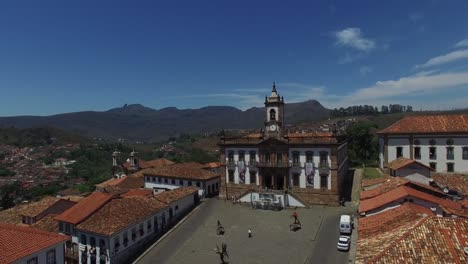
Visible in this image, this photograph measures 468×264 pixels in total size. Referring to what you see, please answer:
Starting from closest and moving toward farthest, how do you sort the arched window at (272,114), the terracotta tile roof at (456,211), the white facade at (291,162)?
the terracotta tile roof at (456,211)
the white facade at (291,162)
the arched window at (272,114)

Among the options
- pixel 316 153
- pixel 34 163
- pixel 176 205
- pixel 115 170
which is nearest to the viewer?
pixel 176 205

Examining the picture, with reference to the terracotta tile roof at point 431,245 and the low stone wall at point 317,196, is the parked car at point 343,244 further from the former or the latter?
the low stone wall at point 317,196

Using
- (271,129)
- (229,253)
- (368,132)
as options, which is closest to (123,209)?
(229,253)

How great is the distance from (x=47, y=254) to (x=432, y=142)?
4807cm

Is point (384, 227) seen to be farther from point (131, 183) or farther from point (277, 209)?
point (131, 183)

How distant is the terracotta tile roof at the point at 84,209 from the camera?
28.9 m

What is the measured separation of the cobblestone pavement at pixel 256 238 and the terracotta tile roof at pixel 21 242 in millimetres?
8683

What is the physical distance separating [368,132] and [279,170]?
3353cm

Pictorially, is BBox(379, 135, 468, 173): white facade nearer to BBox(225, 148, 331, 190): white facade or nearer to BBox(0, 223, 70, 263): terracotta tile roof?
BBox(225, 148, 331, 190): white facade

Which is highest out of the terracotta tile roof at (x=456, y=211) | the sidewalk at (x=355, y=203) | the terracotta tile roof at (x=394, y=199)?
the terracotta tile roof at (x=394, y=199)

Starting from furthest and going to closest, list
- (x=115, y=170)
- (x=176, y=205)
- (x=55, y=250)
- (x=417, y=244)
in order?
(x=115, y=170) < (x=176, y=205) < (x=55, y=250) < (x=417, y=244)

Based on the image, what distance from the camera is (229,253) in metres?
26.6

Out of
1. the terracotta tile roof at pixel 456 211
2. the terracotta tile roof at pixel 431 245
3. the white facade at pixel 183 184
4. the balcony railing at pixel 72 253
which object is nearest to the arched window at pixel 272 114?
the white facade at pixel 183 184

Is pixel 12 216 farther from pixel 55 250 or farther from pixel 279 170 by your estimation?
pixel 279 170
